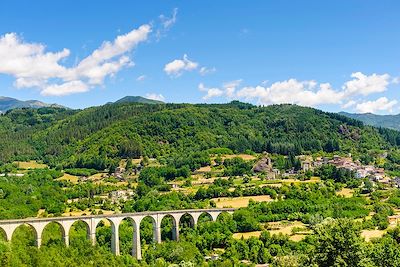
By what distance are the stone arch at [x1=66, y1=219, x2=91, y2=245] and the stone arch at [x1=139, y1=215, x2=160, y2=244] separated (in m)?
6.63

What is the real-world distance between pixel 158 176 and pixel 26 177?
29042 mm

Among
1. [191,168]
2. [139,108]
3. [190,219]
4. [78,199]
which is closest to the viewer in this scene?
[190,219]

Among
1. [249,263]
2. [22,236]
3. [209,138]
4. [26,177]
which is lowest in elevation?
[249,263]

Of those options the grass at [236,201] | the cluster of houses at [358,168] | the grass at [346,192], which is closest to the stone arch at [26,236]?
the grass at [236,201]

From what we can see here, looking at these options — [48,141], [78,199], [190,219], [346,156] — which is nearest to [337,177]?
[346,156]

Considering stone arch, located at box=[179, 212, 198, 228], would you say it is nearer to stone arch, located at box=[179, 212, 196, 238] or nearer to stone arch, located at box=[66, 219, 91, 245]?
stone arch, located at box=[179, 212, 196, 238]

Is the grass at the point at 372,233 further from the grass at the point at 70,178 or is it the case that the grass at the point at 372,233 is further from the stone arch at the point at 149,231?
the grass at the point at 70,178

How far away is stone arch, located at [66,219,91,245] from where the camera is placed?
54.2 m

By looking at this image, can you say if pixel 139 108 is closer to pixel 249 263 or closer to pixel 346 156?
pixel 346 156

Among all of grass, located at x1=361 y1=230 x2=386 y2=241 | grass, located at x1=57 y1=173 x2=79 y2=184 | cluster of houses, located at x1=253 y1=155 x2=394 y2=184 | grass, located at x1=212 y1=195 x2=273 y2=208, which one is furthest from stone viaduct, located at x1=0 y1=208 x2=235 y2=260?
grass, located at x1=57 y1=173 x2=79 y2=184

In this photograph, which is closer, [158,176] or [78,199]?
[78,199]

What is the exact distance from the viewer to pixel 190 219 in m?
65.8

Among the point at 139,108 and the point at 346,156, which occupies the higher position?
the point at 139,108

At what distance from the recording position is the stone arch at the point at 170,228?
62.6 metres
